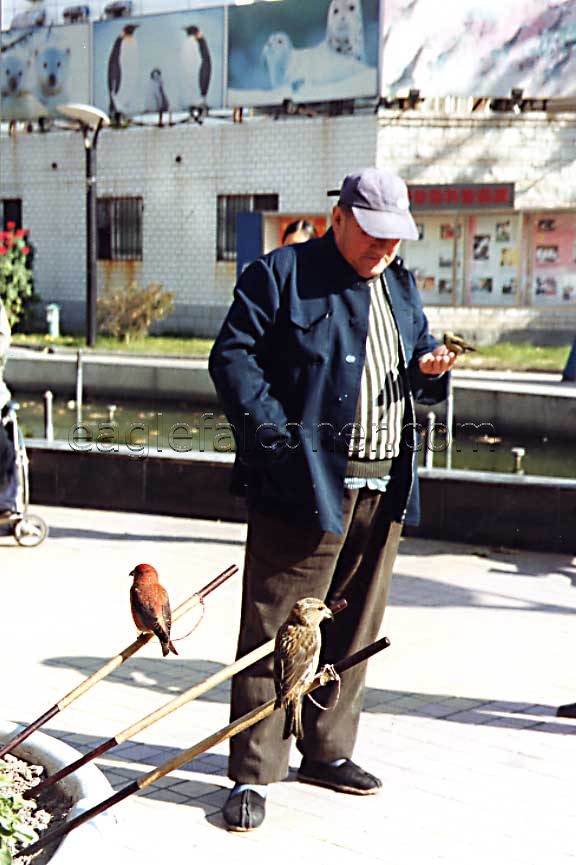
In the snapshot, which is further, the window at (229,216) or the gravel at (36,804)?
the window at (229,216)

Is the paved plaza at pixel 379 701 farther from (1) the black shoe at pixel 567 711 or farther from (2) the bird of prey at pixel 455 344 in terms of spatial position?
(2) the bird of prey at pixel 455 344

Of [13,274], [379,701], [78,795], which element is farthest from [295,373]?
[13,274]

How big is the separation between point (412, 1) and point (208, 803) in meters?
23.0

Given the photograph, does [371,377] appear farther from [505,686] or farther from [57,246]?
[57,246]

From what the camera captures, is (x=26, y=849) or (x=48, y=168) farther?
(x=48, y=168)

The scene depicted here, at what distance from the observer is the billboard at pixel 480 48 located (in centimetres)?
2484

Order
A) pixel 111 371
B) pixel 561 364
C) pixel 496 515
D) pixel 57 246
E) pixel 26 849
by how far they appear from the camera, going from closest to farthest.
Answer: pixel 26 849 → pixel 496 515 → pixel 111 371 → pixel 561 364 → pixel 57 246

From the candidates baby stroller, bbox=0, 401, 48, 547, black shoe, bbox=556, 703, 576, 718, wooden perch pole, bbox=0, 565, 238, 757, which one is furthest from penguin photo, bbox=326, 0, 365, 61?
wooden perch pole, bbox=0, 565, 238, 757

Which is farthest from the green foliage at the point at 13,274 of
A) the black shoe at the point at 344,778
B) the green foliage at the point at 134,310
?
the black shoe at the point at 344,778

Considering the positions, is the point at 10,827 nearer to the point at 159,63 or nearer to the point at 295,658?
the point at 295,658

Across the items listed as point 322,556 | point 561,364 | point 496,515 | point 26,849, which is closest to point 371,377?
point 322,556

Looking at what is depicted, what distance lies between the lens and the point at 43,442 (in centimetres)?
1017

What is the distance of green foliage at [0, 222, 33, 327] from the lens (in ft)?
90.4

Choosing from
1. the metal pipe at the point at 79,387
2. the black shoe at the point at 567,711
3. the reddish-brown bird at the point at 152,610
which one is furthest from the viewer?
the metal pipe at the point at 79,387
